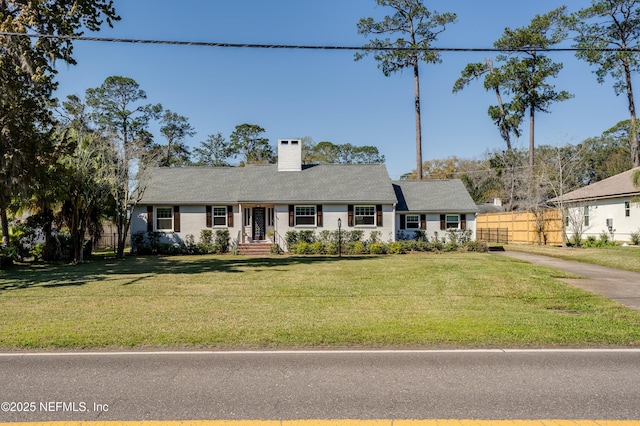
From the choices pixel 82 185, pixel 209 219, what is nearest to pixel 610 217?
pixel 209 219

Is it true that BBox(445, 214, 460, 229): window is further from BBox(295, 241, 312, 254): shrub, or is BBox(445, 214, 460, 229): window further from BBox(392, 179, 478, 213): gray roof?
BBox(295, 241, 312, 254): shrub

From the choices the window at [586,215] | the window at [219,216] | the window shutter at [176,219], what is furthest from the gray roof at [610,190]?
the window shutter at [176,219]

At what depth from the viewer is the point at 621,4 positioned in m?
32.3

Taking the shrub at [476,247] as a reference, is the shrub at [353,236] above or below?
above

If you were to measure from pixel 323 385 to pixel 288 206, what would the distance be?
22.8 meters

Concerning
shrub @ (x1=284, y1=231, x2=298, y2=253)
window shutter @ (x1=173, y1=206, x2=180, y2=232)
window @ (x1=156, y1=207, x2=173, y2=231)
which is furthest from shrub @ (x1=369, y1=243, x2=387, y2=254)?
window @ (x1=156, y1=207, x2=173, y2=231)

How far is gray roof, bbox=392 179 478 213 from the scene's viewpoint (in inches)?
1121

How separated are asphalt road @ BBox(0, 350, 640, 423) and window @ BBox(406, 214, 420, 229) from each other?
2243cm

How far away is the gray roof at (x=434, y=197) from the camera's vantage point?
93.4ft

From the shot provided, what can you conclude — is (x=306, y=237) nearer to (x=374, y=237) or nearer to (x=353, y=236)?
(x=353, y=236)

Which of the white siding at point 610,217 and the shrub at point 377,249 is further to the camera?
the white siding at point 610,217

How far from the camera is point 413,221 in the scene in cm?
2870

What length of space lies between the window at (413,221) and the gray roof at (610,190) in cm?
1025

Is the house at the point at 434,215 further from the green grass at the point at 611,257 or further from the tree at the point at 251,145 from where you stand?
the tree at the point at 251,145
